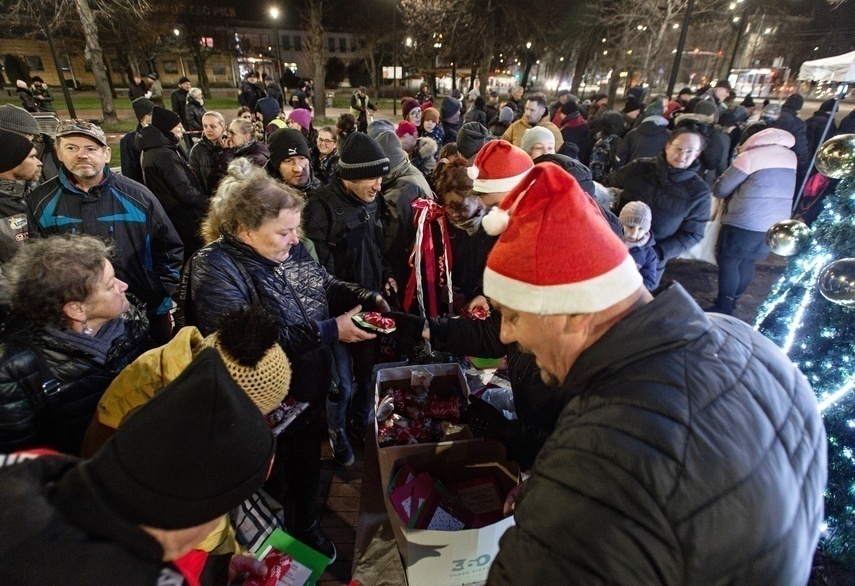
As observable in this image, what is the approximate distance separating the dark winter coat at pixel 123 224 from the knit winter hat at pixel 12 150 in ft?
1.78

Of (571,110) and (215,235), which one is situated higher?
(571,110)

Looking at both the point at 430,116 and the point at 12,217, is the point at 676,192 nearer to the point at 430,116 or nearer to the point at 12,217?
the point at 430,116

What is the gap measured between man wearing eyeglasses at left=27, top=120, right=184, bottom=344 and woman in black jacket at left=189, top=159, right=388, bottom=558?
3.92ft

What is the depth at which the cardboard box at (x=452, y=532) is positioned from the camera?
1944 millimetres

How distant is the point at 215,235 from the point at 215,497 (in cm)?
179

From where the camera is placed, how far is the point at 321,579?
99.3 inches

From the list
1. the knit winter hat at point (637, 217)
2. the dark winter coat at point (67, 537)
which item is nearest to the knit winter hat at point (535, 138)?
the knit winter hat at point (637, 217)

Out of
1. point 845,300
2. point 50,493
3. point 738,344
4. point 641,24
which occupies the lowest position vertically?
point 845,300

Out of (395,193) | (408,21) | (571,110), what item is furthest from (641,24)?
(395,193)

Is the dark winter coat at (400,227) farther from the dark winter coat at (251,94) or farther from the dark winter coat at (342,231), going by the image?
A: the dark winter coat at (251,94)

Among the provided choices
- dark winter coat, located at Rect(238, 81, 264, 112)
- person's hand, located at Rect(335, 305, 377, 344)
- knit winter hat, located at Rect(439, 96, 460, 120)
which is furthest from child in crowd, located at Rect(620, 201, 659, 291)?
dark winter coat, located at Rect(238, 81, 264, 112)

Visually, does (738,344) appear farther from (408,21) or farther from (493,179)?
(408,21)

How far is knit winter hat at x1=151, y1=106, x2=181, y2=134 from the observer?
4523 mm

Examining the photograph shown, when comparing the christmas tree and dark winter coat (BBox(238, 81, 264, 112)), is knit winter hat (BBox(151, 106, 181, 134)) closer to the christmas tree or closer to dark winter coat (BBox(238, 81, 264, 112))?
the christmas tree
